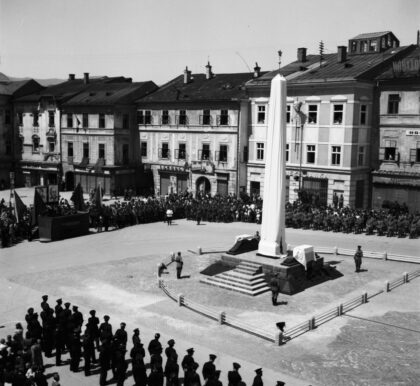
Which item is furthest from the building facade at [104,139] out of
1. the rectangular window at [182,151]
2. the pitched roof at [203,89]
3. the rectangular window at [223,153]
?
→ the rectangular window at [223,153]

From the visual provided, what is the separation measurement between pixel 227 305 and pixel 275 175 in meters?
6.40

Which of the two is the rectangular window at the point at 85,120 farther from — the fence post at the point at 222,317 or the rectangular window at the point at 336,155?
the fence post at the point at 222,317

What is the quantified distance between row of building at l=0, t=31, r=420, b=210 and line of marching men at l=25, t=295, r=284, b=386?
30.8 metres

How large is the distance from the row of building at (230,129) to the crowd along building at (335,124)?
0.09 metres

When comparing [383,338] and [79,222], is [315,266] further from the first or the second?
[79,222]

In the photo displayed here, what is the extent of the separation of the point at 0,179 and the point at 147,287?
1744 inches

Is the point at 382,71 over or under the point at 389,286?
over

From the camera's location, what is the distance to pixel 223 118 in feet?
166

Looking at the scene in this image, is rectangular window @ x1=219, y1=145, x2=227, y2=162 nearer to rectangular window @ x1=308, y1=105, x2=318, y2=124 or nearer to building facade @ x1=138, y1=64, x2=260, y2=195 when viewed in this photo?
building facade @ x1=138, y1=64, x2=260, y2=195

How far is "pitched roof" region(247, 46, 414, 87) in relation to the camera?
141ft

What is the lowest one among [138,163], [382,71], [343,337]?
[343,337]

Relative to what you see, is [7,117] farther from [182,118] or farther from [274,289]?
[274,289]

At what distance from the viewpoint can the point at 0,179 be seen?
61562 mm

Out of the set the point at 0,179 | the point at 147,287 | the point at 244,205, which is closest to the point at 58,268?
the point at 147,287
